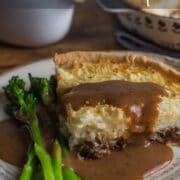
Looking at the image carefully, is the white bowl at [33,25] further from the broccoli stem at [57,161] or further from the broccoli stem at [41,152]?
the broccoli stem at [57,161]

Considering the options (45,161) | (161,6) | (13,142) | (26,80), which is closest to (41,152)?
(45,161)

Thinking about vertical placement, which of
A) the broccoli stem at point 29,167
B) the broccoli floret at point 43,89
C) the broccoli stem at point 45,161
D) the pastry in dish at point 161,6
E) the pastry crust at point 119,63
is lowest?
the broccoli stem at point 29,167

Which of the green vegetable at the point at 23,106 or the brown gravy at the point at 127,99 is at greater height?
the brown gravy at the point at 127,99

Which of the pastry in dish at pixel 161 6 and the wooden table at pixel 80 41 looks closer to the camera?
the pastry in dish at pixel 161 6

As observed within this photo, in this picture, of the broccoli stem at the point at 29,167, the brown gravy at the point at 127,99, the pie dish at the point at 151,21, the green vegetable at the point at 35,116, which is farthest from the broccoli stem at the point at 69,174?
the pie dish at the point at 151,21

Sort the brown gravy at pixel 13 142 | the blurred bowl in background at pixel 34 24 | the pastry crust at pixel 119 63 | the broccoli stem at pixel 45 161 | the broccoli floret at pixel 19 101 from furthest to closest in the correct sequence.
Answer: the blurred bowl in background at pixel 34 24 → the pastry crust at pixel 119 63 → the broccoli floret at pixel 19 101 → the brown gravy at pixel 13 142 → the broccoli stem at pixel 45 161

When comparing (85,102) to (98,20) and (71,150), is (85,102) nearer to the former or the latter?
(71,150)

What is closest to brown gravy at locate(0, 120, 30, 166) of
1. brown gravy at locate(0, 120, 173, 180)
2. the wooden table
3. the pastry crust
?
brown gravy at locate(0, 120, 173, 180)

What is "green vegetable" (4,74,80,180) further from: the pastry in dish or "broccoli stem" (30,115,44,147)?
the pastry in dish

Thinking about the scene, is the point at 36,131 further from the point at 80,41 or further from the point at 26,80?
the point at 80,41
